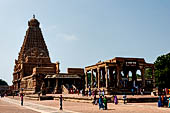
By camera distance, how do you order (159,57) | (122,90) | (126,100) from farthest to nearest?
(159,57) → (122,90) → (126,100)

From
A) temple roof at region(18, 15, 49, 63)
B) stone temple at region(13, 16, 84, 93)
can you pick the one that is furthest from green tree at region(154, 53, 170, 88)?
temple roof at region(18, 15, 49, 63)

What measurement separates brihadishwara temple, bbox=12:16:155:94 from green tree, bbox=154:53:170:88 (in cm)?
299

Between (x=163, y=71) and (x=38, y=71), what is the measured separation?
118ft

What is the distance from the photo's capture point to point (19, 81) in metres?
89.6

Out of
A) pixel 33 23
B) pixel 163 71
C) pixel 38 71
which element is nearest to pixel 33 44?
pixel 33 23

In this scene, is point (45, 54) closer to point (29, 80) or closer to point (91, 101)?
point (29, 80)

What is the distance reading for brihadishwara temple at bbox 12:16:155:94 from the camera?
4244 centimetres

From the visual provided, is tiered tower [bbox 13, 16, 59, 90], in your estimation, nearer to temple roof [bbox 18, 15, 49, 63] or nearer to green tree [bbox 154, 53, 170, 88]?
temple roof [bbox 18, 15, 49, 63]

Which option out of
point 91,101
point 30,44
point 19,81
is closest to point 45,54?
point 30,44

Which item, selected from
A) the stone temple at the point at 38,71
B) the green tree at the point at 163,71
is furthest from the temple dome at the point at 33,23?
the green tree at the point at 163,71

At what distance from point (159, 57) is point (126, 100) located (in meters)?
32.6

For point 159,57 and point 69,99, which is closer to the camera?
point 69,99

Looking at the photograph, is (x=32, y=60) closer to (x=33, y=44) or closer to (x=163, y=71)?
(x=33, y=44)

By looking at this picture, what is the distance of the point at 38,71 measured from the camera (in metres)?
68.8
